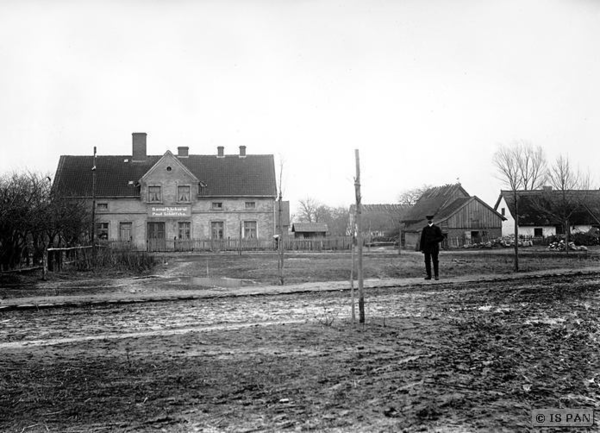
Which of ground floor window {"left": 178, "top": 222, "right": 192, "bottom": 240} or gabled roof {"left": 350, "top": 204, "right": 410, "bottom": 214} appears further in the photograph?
gabled roof {"left": 350, "top": 204, "right": 410, "bottom": 214}

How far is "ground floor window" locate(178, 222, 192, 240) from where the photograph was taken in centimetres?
4834

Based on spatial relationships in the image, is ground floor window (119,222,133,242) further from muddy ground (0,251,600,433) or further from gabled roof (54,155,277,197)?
muddy ground (0,251,600,433)

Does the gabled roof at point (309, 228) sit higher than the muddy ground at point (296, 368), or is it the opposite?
the gabled roof at point (309, 228)

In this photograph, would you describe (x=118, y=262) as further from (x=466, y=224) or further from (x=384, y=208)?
(x=384, y=208)

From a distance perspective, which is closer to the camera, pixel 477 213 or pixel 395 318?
pixel 395 318

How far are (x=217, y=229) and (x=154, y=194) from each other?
6.37 meters

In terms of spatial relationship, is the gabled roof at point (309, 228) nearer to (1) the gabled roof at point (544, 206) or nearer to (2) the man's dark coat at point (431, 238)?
(1) the gabled roof at point (544, 206)

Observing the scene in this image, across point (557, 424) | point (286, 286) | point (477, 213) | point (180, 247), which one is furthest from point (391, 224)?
point (557, 424)

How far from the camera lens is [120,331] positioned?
8516 mm

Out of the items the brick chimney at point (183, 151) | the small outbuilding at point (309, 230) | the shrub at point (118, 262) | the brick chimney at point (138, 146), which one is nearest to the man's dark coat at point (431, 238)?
the shrub at point (118, 262)

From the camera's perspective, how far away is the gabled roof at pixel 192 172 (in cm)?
4900

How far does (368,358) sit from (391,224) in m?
78.7

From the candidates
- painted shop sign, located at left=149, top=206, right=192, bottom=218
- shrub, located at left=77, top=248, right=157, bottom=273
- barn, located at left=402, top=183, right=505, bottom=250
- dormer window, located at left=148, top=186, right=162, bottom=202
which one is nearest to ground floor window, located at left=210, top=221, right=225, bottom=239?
painted shop sign, located at left=149, top=206, right=192, bottom=218

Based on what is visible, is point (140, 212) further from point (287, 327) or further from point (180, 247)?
point (287, 327)
